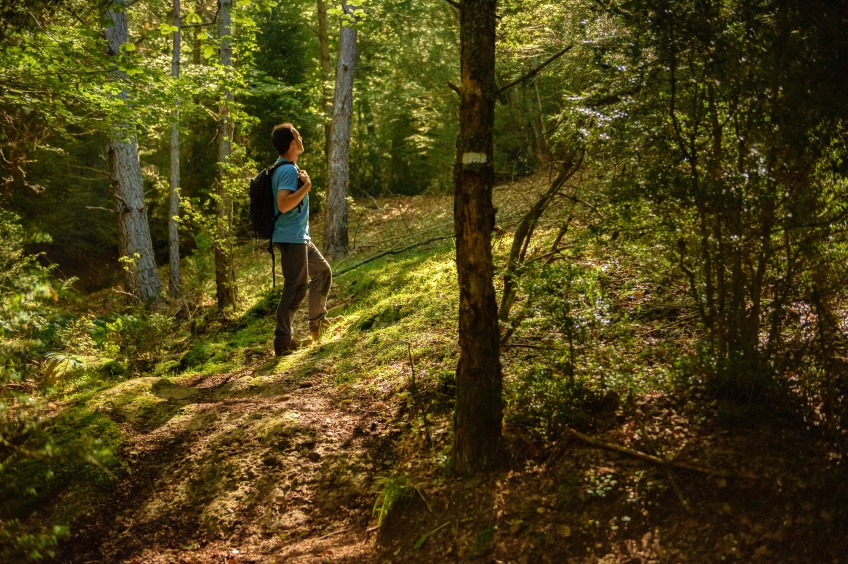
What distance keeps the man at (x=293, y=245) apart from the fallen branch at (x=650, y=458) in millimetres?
3916

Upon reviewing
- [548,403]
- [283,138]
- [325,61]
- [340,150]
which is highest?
[325,61]

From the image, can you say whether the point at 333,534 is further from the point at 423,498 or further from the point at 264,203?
the point at 264,203

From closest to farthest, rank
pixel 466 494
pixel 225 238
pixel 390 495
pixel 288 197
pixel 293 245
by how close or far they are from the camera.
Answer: pixel 466 494 → pixel 390 495 → pixel 288 197 → pixel 293 245 → pixel 225 238

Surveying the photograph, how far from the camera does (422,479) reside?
3.93 meters

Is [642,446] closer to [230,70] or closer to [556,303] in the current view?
[556,303]

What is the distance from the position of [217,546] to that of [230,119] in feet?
27.4

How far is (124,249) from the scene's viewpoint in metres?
11.6

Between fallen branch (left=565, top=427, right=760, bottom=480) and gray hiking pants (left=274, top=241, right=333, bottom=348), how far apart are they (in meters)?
4.05

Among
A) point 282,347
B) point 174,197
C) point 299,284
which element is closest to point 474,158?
point 299,284

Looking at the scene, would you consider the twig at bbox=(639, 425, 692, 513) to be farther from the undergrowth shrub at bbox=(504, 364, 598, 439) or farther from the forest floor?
the undergrowth shrub at bbox=(504, 364, 598, 439)

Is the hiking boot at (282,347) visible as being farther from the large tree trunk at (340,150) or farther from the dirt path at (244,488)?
the large tree trunk at (340,150)

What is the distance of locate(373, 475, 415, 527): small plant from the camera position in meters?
3.73

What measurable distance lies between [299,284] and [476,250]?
152 inches

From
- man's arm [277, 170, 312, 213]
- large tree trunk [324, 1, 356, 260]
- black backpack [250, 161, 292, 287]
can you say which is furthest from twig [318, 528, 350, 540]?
large tree trunk [324, 1, 356, 260]
